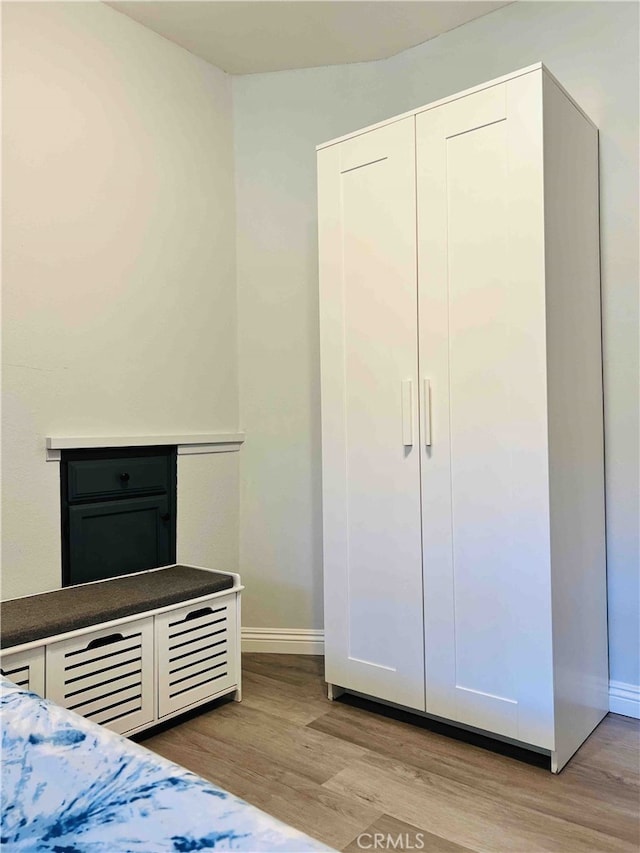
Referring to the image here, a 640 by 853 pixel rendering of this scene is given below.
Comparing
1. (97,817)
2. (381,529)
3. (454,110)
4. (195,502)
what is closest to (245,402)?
(195,502)

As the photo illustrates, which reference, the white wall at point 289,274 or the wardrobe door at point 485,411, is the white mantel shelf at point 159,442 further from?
the wardrobe door at point 485,411

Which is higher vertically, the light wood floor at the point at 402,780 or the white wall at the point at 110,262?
the white wall at the point at 110,262

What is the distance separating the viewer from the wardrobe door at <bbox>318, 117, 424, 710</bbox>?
2.28m

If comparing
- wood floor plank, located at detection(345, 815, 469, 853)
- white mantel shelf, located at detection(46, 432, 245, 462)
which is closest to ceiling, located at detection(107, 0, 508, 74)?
white mantel shelf, located at detection(46, 432, 245, 462)

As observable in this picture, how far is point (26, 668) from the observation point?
1.86 metres

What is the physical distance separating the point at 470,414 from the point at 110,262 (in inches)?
61.2

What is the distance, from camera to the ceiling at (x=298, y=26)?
2623 mm

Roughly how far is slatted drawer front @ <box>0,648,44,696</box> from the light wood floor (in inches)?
19.5

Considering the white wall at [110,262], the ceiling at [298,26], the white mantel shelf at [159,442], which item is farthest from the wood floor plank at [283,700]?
the ceiling at [298,26]

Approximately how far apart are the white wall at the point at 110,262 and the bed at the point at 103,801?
130cm

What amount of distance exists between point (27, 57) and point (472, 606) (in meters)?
2.48

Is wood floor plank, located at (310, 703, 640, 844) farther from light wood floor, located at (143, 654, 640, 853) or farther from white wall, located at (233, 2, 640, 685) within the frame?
white wall, located at (233, 2, 640, 685)

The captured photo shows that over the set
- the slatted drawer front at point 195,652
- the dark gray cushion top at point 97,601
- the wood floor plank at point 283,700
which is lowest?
the wood floor plank at point 283,700

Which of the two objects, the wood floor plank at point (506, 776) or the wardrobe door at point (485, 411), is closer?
the wood floor plank at point (506, 776)
